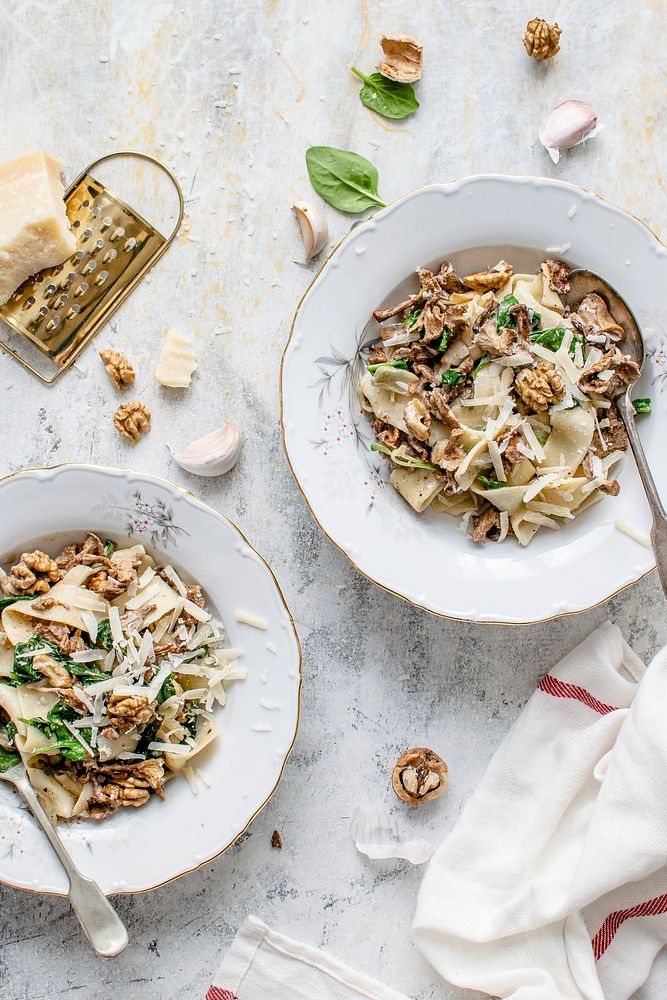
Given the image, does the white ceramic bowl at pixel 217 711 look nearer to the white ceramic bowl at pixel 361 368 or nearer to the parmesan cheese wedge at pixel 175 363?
the white ceramic bowl at pixel 361 368

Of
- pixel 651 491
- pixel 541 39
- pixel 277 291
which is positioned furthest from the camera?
pixel 277 291

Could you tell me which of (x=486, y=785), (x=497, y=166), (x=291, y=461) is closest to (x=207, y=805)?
(x=486, y=785)

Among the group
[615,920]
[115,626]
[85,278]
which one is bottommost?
[615,920]

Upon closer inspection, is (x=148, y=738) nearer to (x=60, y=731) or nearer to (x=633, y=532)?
(x=60, y=731)

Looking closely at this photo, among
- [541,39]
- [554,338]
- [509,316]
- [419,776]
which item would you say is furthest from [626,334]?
[419,776]

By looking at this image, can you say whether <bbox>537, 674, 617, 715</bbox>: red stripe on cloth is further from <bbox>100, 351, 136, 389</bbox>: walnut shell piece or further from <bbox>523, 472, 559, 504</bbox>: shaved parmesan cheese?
<bbox>100, 351, 136, 389</bbox>: walnut shell piece

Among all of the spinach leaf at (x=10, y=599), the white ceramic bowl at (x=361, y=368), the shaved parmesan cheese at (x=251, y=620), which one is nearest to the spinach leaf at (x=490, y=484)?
the white ceramic bowl at (x=361, y=368)
